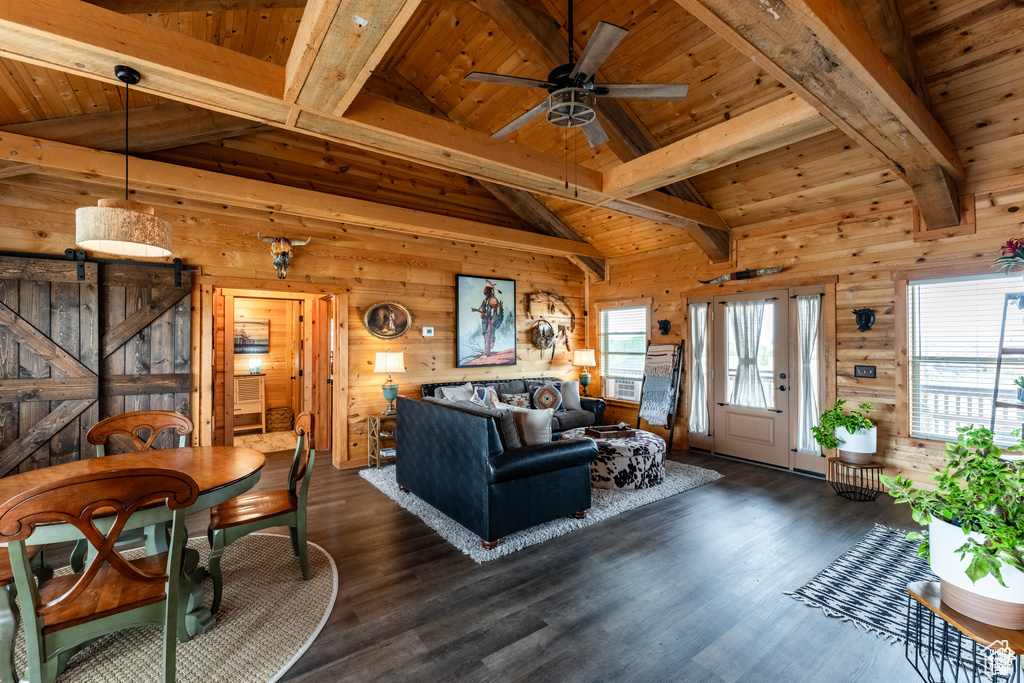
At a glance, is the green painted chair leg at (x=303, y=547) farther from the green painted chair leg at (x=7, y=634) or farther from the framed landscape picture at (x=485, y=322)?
the framed landscape picture at (x=485, y=322)

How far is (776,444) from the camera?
205 inches

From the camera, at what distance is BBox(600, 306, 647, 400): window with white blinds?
6902 millimetres

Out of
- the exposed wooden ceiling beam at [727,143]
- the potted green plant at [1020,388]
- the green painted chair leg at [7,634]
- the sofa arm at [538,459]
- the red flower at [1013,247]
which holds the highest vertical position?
the exposed wooden ceiling beam at [727,143]

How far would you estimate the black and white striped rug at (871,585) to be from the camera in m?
2.36

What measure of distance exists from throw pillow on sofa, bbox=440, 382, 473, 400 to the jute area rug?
112 inches

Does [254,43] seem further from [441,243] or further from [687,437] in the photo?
[687,437]

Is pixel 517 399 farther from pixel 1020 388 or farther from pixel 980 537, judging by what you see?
pixel 980 537

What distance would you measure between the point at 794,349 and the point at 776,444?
3.70ft

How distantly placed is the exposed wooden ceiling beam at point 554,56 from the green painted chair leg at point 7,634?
4618mm

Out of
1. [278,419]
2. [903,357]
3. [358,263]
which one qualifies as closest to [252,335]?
[278,419]

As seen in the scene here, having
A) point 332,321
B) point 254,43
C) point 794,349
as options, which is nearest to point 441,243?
point 332,321

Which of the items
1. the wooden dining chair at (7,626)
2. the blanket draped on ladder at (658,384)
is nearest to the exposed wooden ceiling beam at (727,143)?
the blanket draped on ladder at (658,384)

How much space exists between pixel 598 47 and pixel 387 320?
409cm

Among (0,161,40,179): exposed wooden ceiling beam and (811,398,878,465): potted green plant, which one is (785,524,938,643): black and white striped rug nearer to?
(811,398,878,465): potted green plant
